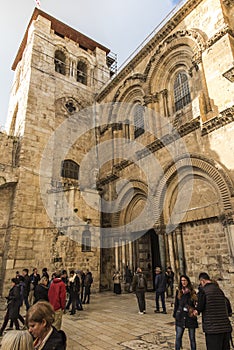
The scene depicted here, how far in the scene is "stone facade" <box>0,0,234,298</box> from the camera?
32.3 ft

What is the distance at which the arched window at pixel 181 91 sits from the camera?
1251cm

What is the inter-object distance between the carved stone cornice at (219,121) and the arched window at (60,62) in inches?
570

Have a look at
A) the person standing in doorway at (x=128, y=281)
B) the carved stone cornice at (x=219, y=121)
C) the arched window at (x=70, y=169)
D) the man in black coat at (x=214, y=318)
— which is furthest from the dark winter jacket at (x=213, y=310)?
the arched window at (x=70, y=169)

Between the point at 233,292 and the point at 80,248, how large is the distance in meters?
7.46

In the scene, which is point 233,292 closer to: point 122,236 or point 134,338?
point 134,338

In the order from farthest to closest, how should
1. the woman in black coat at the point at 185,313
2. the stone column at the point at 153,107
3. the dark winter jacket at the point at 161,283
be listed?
the stone column at the point at 153,107, the dark winter jacket at the point at 161,283, the woman in black coat at the point at 185,313

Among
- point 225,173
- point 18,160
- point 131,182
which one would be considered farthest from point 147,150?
point 18,160

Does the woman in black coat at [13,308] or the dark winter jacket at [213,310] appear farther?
the woman in black coat at [13,308]

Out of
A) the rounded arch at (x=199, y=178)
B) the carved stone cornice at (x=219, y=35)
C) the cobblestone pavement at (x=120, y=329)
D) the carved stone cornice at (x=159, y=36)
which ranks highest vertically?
the carved stone cornice at (x=159, y=36)

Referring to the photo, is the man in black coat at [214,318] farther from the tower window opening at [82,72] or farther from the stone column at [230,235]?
the tower window opening at [82,72]

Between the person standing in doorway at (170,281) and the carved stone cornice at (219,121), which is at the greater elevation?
the carved stone cornice at (219,121)

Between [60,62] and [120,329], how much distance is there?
64.4ft

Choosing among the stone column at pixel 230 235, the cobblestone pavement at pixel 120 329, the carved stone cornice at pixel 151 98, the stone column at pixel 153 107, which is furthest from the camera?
the carved stone cornice at pixel 151 98

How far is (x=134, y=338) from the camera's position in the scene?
5539 mm
